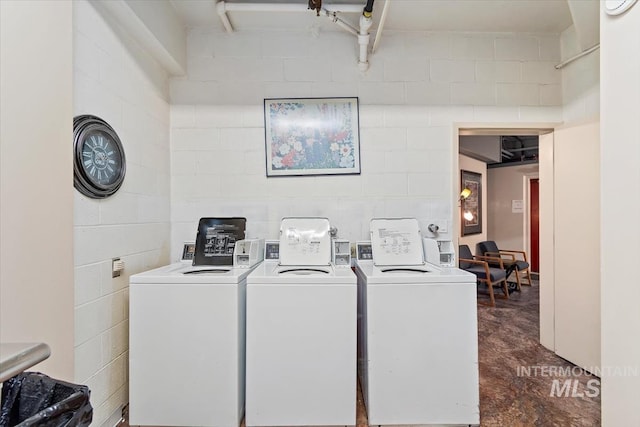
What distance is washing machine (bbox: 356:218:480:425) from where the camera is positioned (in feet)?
5.55

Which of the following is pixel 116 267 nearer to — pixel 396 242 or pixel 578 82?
pixel 396 242

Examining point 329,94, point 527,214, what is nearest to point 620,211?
point 329,94

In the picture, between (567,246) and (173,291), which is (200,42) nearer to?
(173,291)

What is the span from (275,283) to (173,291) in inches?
23.2

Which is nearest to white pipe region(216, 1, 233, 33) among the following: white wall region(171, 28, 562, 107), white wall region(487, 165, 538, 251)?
white wall region(171, 28, 562, 107)

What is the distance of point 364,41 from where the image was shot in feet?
7.35

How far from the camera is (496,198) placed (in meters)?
6.36

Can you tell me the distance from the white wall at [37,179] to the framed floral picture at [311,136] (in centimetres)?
133

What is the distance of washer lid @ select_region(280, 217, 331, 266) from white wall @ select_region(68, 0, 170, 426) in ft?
3.22

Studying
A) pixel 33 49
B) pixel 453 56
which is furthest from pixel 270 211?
pixel 453 56

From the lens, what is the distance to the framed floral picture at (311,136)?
2432 millimetres

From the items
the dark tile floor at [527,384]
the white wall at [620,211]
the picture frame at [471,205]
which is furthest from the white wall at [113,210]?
the picture frame at [471,205]

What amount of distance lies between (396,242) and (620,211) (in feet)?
4.02

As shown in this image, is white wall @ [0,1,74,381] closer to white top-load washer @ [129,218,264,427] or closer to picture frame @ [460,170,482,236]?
white top-load washer @ [129,218,264,427]
